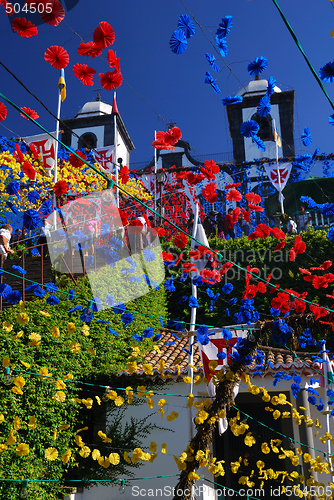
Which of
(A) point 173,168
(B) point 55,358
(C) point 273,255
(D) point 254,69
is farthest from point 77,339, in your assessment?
(A) point 173,168

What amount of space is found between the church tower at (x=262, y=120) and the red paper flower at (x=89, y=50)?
18.2 metres

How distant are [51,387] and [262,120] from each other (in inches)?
766

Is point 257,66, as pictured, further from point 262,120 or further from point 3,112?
point 262,120

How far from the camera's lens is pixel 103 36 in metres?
3.66

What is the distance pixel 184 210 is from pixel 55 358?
1288 centimetres

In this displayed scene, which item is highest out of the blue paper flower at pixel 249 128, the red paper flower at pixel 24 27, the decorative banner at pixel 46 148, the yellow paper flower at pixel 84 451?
the decorative banner at pixel 46 148

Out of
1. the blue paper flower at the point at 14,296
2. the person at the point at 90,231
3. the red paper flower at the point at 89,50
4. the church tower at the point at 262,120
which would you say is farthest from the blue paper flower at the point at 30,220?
the church tower at the point at 262,120

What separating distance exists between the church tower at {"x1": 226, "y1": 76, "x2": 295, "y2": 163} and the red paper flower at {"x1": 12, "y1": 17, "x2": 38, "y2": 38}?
18782 mm

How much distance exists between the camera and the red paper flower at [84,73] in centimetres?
400

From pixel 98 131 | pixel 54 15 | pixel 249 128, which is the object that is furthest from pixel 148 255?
pixel 98 131

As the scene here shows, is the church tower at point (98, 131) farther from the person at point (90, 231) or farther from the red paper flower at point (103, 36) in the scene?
the red paper flower at point (103, 36)

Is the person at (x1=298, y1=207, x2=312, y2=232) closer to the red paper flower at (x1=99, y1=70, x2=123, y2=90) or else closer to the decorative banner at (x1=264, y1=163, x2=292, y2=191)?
the decorative banner at (x1=264, y1=163, x2=292, y2=191)

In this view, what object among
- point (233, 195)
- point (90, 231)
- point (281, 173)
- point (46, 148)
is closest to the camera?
point (233, 195)

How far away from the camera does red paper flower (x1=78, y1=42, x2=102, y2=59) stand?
364cm
